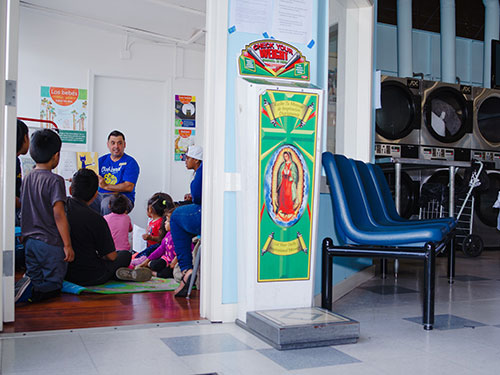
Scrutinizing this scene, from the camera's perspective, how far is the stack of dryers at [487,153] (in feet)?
21.3

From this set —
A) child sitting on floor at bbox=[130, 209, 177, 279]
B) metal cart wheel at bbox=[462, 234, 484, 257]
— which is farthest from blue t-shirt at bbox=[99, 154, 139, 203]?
metal cart wheel at bbox=[462, 234, 484, 257]

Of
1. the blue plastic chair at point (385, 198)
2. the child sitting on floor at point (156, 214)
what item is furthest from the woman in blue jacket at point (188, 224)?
the child sitting on floor at point (156, 214)

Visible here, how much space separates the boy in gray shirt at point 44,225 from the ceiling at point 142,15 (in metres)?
3.06

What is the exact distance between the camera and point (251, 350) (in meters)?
2.19

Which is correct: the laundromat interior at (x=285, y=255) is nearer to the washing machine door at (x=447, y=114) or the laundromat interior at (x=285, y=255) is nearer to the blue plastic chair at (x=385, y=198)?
the blue plastic chair at (x=385, y=198)

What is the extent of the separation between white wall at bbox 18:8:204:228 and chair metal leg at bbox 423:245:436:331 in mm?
4962

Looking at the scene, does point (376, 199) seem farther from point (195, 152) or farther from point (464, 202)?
point (464, 202)

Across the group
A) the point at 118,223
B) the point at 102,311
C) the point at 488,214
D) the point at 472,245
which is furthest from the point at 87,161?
the point at 488,214

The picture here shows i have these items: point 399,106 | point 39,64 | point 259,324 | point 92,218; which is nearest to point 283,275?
point 259,324

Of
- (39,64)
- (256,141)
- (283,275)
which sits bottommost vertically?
(283,275)

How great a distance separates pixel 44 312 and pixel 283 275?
1.33 metres

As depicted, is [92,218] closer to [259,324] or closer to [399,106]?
[259,324]

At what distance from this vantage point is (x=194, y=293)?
3.58 m

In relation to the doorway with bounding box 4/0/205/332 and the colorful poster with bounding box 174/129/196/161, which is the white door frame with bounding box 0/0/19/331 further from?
the colorful poster with bounding box 174/129/196/161
